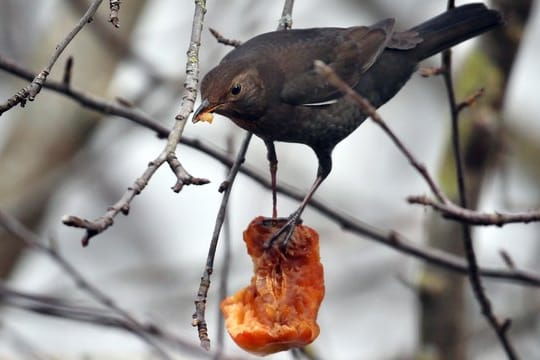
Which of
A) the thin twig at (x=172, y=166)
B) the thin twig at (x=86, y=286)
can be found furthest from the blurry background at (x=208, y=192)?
the thin twig at (x=172, y=166)

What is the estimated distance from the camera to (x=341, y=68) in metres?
3.34

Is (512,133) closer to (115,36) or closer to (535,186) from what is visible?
(535,186)

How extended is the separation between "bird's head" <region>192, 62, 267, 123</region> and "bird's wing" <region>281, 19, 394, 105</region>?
0.15m

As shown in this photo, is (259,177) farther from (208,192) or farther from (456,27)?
(208,192)

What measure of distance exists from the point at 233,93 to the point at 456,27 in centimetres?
98

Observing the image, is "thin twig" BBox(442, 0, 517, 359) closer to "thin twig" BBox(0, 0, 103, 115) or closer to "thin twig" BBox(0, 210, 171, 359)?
"thin twig" BBox(0, 210, 171, 359)

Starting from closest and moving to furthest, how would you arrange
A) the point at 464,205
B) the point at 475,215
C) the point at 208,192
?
the point at 475,215
the point at 464,205
the point at 208,192

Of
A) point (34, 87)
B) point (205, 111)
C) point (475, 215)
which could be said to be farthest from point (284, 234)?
point (34, 87)

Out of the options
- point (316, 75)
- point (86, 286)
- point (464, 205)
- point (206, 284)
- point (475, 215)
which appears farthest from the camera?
point (86, 286)

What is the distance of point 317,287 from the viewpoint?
275 centimetres

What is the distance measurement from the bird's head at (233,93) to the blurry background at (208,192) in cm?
80

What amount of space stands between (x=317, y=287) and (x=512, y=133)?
4637 mm

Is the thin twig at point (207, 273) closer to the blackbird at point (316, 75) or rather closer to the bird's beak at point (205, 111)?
the bird's beak at point (205, 111)

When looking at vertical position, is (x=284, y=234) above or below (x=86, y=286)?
below
